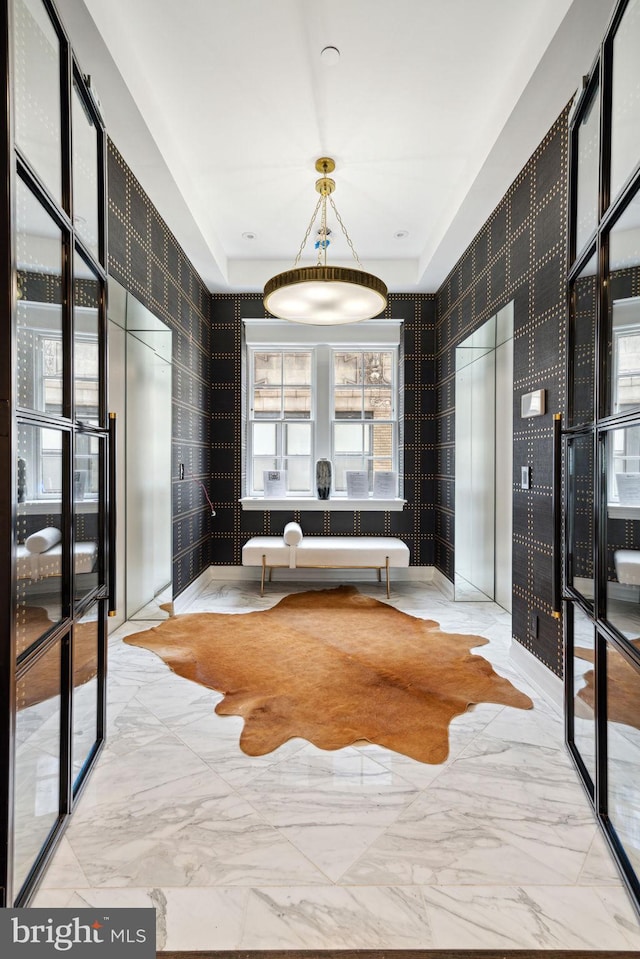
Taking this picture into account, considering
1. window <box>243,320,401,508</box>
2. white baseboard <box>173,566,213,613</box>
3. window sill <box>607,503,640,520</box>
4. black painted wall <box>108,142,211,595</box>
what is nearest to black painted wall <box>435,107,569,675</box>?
window sill <box>607,503,640,520</box>

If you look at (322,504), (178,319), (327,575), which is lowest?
(327,575)

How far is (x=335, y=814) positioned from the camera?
A: 1.76m

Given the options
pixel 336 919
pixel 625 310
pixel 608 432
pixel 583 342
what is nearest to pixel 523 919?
pixel 336 919

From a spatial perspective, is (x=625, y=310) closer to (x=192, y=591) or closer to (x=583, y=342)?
(x=583, y=342)

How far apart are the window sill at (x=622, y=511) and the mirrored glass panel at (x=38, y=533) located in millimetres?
1663

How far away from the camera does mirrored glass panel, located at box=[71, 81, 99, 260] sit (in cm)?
176

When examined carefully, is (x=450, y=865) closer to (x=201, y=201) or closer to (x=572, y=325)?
(x=572, y=325)

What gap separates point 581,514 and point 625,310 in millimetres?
765

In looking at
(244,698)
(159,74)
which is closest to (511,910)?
(244,698)

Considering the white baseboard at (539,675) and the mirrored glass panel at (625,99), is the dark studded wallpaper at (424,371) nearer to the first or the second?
the white baseboard at (539,675)

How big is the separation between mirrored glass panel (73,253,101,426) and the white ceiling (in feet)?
3.71

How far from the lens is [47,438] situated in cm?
149

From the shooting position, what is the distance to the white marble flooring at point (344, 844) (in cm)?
131

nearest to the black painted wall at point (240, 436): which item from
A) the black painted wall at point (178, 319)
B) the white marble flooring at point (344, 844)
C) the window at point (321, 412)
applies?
the black painted wall at point (178, 319)
